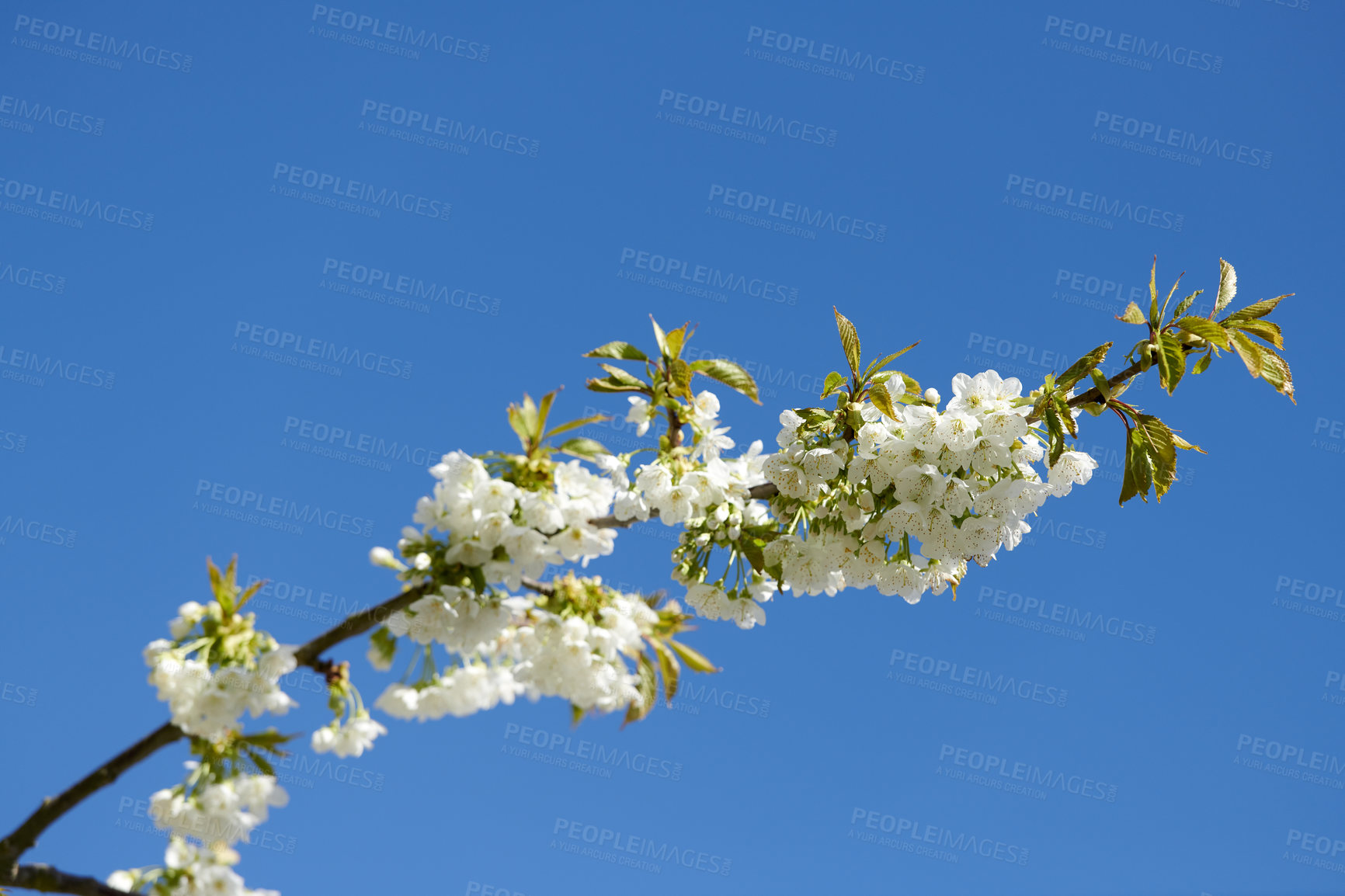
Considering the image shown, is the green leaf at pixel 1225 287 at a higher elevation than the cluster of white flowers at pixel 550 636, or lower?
higher

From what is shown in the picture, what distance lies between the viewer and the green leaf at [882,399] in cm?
213

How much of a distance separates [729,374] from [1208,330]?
1105mm

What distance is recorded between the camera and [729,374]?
87.3 inches

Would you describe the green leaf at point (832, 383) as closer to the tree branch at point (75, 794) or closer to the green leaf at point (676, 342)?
the green leaf at point (676, 342)

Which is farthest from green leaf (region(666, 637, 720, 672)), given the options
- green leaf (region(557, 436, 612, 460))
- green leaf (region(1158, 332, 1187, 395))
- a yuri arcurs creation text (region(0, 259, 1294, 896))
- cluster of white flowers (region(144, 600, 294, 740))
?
green leaf (region(1158, 332, 1187, 395))

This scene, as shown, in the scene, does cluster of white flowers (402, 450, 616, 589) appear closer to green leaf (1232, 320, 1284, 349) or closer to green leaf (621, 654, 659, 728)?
green leaf (621, 654, 659, 728)

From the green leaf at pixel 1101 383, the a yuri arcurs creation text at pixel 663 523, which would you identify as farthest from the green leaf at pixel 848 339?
the green leaf at pixel 1101 383

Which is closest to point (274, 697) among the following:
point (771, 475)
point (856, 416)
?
point (771, 475)

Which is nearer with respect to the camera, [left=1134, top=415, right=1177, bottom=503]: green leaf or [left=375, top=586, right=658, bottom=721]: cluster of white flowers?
[left=375, top=586, right=658, bottom=721]: cluster of white flowers

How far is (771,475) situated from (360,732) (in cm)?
133

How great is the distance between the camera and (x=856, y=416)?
2189 millimetres

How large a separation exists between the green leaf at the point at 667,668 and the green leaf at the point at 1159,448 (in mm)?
1232

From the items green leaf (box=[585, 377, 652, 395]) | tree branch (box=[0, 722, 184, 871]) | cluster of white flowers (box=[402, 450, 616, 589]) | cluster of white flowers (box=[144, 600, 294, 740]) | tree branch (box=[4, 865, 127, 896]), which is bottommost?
tree branch (box=[4, 865, 127, 896])

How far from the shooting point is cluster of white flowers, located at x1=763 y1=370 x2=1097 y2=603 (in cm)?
209
